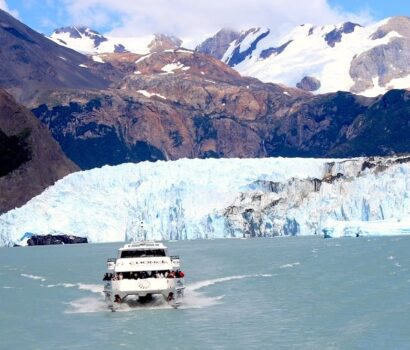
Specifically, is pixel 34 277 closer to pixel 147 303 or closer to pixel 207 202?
pixel 147 303

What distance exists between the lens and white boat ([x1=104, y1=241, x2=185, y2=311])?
134ft

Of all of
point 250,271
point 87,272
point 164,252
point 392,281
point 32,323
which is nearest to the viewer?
point 32,323

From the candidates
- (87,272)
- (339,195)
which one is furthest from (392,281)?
(339,195)

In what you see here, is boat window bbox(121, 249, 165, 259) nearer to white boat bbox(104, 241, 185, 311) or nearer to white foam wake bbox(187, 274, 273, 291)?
white boat bbox(104, 241, 185, 311)

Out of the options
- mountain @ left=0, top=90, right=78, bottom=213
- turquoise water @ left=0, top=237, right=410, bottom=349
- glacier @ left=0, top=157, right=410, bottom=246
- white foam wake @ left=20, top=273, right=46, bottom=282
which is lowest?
turquoise water @ left=0, top=237, right=410, bottom=349

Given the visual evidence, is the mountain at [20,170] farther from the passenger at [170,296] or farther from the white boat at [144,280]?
the passenger at [170,296]

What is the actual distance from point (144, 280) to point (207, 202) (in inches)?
2493

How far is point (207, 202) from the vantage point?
104125 millimetres

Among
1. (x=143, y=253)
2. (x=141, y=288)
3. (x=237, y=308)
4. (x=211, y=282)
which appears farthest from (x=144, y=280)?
(x=211, y=282)

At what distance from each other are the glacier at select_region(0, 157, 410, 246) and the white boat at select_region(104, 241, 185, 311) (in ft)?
181

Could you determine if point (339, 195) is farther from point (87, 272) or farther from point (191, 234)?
point (87, 272)

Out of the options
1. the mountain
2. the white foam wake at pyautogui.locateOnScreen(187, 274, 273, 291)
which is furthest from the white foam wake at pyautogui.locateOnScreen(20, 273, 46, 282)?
the mountain

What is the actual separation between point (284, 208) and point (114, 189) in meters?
22.4

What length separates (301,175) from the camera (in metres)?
109
